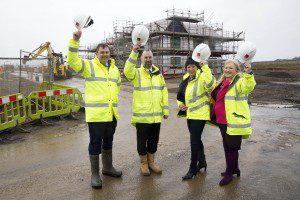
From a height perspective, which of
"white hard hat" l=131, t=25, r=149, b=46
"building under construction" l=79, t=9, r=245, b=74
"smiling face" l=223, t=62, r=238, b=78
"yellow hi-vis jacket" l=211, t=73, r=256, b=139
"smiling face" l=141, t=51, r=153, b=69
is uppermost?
"building under construction" l=79, t=9, r=245, b=74

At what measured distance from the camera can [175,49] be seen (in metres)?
33.8

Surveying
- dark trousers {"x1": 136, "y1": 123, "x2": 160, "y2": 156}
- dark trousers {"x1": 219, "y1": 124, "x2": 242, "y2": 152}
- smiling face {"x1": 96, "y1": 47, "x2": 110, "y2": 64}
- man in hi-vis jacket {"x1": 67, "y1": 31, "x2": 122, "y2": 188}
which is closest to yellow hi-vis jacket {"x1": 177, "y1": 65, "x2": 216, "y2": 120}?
dark trousers {"x1": 219, "y1": 124, "x2": 242, "y2": 152}

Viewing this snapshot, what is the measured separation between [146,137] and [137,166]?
68cm

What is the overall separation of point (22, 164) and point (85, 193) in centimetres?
192

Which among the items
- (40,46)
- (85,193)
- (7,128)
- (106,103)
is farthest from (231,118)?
(40,46)

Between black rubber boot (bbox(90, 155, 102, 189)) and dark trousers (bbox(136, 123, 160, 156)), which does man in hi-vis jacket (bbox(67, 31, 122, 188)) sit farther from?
dark trousers (bbox(136, 123, 160, 156))

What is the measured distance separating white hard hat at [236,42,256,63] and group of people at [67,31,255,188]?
16 centimetres

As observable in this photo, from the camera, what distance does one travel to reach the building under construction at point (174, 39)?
33312 mm

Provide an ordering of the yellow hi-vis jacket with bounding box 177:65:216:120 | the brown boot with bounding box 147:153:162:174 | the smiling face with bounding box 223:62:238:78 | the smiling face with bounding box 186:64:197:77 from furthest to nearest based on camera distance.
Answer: the brown boot with bounding box 147:153:162:174 < the smiling face with bounding box 186:64:197:77 < the yellow hi-vis jacket with bounding box 177:65:216:120 < the smiling face with bounding box 223:62:238:78

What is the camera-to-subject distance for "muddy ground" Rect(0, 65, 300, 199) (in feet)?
13.0

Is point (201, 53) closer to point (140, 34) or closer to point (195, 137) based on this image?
point (140, 34)

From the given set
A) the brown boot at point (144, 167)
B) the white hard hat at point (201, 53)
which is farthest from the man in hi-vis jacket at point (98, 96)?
the white hard hat at point (201, 53)

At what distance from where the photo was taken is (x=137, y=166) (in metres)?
5.00

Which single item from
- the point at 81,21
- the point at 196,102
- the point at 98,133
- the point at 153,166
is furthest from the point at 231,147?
the point at 81,21
